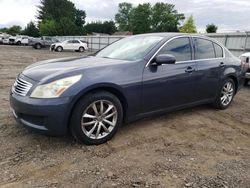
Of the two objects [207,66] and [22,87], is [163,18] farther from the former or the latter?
[22,87]

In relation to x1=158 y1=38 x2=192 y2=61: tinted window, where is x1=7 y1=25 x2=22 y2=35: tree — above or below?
above

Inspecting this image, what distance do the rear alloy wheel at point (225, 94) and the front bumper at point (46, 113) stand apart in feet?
11.1

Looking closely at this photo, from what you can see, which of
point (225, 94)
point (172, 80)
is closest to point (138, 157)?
Result: point (172, 80)

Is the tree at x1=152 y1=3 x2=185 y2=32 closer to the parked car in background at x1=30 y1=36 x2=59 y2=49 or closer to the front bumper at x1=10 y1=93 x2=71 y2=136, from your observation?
the parked car in background at x1=30 y1=36 x2=59 y2=49

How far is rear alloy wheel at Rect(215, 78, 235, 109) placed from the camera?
5.79 m

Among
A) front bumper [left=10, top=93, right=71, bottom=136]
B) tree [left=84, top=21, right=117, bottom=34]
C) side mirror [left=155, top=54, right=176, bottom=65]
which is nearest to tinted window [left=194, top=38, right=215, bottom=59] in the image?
side mirror [left=155, top=54, right=176, bottom=65]

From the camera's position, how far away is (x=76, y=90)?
3.62 meters

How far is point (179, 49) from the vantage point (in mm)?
4938

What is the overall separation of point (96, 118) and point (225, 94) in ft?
10.5

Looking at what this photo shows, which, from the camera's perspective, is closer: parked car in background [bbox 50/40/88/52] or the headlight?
the headlight

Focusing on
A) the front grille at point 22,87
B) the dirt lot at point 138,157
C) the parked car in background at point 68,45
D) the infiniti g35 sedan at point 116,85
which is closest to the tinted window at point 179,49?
the infiniti g35 sedan at point 116,85

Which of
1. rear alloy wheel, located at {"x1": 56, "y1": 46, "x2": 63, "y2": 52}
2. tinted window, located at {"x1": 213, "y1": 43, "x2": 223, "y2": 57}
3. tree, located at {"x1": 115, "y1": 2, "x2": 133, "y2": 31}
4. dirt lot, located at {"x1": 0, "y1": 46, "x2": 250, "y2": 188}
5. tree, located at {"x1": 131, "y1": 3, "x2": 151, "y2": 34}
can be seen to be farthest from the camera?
tree, located at {"x1": 115, "y1": 2, "x2": 133, "y2": 31}

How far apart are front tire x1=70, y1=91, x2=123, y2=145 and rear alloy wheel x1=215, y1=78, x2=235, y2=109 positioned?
8.46 ft

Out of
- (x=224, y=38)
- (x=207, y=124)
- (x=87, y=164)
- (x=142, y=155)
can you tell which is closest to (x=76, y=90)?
(x=87, y=164)
